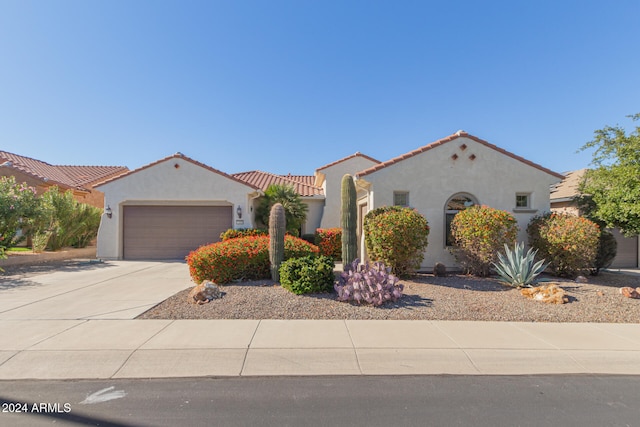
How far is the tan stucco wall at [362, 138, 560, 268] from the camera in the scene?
402 inches

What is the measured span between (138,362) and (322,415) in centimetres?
263

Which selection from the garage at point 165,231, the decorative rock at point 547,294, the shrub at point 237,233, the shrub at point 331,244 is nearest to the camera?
the decorative rock at point 547,294

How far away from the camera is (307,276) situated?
6.94 metres

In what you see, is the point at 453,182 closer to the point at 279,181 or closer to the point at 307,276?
the point at 307,276

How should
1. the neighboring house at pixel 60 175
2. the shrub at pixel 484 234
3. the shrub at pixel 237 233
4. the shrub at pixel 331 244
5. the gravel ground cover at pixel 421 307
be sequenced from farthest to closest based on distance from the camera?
the neighboring house at pixel 60 175
the shrub at pixel 331 244
the shrub at pixel 237 233
the shrub at pixel 484 234
the gravel ground cover at pixel 421 307

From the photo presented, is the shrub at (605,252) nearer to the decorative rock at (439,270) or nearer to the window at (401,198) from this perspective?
the decorative rock at (439,270)

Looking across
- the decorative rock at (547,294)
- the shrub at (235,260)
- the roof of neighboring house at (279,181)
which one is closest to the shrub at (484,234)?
the decorative rock at (547,294)

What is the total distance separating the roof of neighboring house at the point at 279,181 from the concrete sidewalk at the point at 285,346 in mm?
11328

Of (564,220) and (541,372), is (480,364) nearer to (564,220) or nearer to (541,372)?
(541,372)

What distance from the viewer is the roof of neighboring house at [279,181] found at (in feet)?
56.7

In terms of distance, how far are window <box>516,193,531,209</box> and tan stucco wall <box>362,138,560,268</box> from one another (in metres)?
0.14

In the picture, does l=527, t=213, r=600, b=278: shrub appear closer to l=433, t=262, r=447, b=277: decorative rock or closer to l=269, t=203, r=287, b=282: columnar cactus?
l=433, t=262, r=447, b=277: decorative rock

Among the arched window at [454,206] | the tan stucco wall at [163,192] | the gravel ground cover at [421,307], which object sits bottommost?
the gravel ground cover at [421,307]

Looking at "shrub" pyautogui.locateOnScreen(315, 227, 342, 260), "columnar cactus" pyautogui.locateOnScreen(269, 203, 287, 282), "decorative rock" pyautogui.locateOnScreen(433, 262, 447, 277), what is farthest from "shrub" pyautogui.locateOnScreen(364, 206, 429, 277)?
"shrub" pyautogui.locateOnScreen(315, 227, 342, 260)
